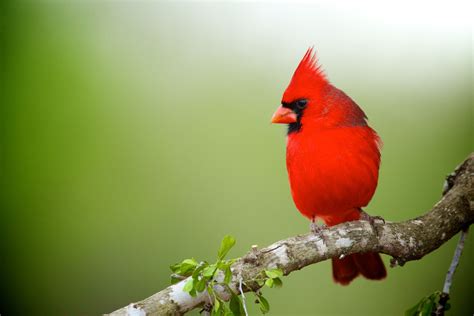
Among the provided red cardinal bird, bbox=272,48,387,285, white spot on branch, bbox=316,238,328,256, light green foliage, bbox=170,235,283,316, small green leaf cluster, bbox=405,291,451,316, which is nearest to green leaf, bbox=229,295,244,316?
light green foliage, bbox=170,235,283,316

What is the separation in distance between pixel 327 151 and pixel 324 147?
18 mm

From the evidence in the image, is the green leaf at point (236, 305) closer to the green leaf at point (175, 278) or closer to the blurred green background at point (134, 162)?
the green leaf at point (175, 278)

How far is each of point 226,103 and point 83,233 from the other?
4.14 ft

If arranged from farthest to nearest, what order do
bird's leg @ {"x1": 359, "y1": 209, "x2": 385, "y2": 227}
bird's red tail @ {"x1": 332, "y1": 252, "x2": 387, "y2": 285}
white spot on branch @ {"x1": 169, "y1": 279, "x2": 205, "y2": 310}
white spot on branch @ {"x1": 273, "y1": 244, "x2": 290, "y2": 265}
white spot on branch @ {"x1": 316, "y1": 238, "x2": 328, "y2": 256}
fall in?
bird's red tail @ {"x1": 332, "y1": 252, "x2": 387, "y2": 285} → bird's leg @ {"x1": 359, "y1": 209, "x2": 385, "y2": 227} → white spot on branch @ {"x1": 316, "y1": 238, "x2": 328, "y2": 256} → white spot on branch @ {"x1": 273, "y1": 244, "x2": 290, "y2": 265} → white spot on branch @ {"x1": 169, "y1": 279, "x2": 205, "y2": 310}

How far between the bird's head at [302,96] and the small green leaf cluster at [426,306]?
716 mm

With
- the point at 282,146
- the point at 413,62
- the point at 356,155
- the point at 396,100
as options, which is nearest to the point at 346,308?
the point at 282,146

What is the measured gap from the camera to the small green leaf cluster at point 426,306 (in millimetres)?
1765

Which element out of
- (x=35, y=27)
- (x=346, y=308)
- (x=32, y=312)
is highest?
(x=35, y=27)

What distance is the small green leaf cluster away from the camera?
176 centimetres

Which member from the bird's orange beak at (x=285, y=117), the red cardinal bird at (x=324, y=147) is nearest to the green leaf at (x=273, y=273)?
the red cardinal bird at (x=324, y=147)

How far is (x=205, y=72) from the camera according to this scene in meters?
3.54

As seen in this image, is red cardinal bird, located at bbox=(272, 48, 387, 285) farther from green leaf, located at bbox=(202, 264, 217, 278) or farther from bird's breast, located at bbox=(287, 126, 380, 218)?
green leaf, located at bbox=(202, 264, 217, 278)

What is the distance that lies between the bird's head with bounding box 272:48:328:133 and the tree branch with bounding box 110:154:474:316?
16.5 inches

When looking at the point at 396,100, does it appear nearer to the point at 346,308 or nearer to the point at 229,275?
the point at 346,308
